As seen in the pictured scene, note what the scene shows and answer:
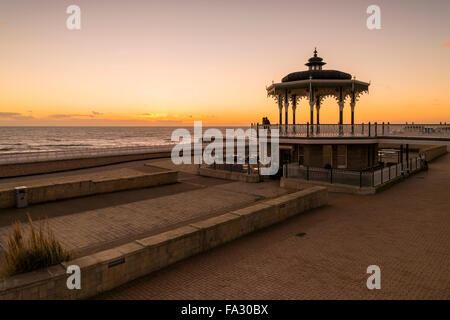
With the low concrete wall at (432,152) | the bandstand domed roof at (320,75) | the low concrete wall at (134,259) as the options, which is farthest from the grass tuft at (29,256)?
the low concrete wall at (432,152)

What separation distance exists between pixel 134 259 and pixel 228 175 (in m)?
17.3

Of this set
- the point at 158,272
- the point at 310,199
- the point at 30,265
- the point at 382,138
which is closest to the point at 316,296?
the point at 158,272

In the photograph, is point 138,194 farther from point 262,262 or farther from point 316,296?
point 316,296

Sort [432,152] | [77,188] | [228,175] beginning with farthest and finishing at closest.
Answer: [432,152] → [228,175] → [77,188]

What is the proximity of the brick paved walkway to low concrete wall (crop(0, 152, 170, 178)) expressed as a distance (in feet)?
101

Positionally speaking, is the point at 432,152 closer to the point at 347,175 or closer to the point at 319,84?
the point at 319,84

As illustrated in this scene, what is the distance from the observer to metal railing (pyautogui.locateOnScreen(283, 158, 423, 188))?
1686 cm

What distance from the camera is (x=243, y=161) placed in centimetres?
2820

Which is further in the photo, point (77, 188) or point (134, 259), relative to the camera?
point (77, 188)

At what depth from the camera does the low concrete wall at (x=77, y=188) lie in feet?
48.1

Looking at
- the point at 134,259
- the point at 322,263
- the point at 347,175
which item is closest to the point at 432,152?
the point at 347,175

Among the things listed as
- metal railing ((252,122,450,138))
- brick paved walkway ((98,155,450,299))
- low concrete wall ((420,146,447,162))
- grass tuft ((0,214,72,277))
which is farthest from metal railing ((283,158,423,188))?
grass tuft ((0,214,72,277))

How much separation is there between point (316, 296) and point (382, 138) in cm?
1773

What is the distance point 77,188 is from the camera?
667 inches
